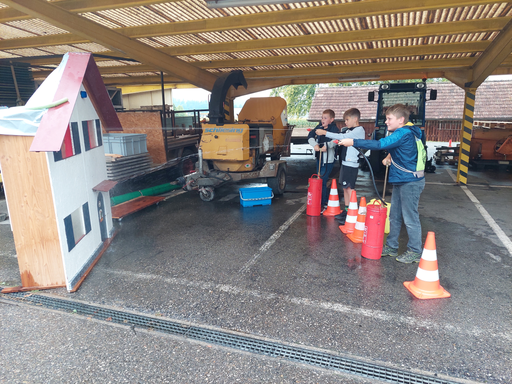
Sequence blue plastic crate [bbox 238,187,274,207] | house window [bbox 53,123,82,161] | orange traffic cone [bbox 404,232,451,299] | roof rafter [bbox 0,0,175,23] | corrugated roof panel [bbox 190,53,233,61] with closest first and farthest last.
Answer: orange traffic cone [bbox 404,232,451,299], house window [bbox 53,123,82,161], roof rafter [bbox 0,0,175,23], blue plastic crate [bbox 238,187,274,207], corrugated roof panel [bbox 190,53,233,61]

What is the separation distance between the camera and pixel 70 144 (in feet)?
13.4

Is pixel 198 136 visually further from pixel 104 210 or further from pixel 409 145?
pixel 409 145

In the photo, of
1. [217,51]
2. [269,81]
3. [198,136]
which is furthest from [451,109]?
[217,51]

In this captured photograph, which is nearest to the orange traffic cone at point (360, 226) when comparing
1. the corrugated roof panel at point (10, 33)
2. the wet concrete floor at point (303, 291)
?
the wet concrete floor at point (303, 291)

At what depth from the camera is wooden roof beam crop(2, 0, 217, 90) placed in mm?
5176

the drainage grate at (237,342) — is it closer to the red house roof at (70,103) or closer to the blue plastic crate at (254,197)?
the red house roof at (70,103)

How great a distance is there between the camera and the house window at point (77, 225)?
3.85 metres

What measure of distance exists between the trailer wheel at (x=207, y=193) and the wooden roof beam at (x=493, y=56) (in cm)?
655

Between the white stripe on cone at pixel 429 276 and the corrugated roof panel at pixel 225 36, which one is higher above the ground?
the corrugated roof panel at pixel 225 36

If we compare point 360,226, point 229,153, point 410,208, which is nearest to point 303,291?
point 410,208

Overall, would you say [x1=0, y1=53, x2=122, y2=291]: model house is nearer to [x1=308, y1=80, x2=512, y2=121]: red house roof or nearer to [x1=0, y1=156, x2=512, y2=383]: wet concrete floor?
[x1=0, y1=156, x2=512, y2=383]: wet concrete floor

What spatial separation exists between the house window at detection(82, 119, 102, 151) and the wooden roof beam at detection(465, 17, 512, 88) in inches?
288

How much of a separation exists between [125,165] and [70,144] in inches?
132

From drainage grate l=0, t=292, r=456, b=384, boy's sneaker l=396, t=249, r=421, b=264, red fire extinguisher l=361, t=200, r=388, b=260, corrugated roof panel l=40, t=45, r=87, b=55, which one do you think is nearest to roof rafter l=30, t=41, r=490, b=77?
corrugated roof panel l=40, t=45, r=87, b=55
